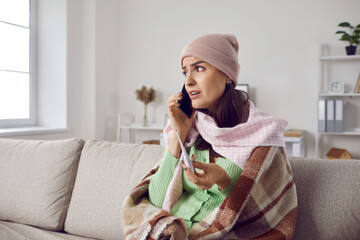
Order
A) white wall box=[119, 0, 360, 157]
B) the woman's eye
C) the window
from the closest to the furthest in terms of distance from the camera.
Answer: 1. the woman's eye
2. the window
3. white wall box=[119, 0, 360, 157]

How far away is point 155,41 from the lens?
421cm

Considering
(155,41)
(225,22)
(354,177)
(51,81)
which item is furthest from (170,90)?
(354,177)

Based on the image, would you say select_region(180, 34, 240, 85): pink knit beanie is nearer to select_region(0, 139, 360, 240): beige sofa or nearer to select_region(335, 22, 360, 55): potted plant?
select_region(0, 139, 360, 240): beige sofa

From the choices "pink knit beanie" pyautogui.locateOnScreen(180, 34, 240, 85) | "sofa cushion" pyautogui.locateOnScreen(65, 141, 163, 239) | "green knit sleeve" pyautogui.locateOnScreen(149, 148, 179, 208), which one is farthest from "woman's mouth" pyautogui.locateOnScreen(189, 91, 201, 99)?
"sofa cushion" pyautogui.locateOnScreen(65, 141, 163, 239)

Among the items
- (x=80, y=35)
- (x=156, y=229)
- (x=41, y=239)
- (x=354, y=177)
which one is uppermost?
(x=80, y=35)

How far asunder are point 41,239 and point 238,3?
10.4ft

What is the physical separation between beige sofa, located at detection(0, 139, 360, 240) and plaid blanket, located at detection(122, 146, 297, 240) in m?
0.16

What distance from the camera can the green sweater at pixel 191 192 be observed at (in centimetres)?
111

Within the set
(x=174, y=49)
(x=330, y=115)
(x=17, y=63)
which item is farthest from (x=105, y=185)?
(x=174, y=49)

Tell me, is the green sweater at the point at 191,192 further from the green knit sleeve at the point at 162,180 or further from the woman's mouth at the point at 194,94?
the woman's mouth at the point at 194,94

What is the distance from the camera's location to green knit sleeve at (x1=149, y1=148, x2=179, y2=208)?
120 cm

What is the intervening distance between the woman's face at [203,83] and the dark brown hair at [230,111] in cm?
3

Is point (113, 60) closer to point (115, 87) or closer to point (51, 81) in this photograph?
point (115, 87)

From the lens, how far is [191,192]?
1.20m
